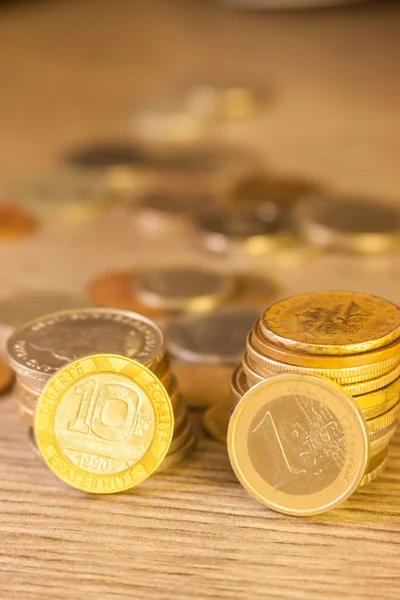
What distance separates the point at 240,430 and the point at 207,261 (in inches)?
32.6

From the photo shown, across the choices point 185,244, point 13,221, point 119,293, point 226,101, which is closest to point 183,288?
point 119,293

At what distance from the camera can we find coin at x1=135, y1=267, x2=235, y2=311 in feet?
5.00

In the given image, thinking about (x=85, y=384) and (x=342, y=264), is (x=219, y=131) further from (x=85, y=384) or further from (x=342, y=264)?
(x=85, y=384)

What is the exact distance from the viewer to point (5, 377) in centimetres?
130

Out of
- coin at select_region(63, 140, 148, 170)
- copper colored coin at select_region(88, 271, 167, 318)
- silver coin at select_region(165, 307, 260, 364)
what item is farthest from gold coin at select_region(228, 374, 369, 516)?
coin at select_region(63, 140, 148, 170)

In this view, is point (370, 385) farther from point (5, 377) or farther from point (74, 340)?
point (5, 377)

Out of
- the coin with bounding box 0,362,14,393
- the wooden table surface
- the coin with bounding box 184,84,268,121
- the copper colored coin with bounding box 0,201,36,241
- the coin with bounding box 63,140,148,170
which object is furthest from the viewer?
the coin with bounding box 184,84,268,121

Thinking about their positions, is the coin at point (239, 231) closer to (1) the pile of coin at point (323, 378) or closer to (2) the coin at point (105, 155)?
(2) the coin at point (105, 155)

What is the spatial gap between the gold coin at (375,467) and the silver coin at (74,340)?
29cm

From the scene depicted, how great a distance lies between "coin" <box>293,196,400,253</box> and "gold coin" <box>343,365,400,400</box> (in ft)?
2.67

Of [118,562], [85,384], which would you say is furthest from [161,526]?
[85,384]

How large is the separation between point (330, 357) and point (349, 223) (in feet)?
3.03

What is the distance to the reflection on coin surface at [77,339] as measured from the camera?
41.7 inches

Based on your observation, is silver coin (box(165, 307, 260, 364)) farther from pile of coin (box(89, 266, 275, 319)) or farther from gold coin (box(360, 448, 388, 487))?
gold coin (box(360, 448, 388, 487))
